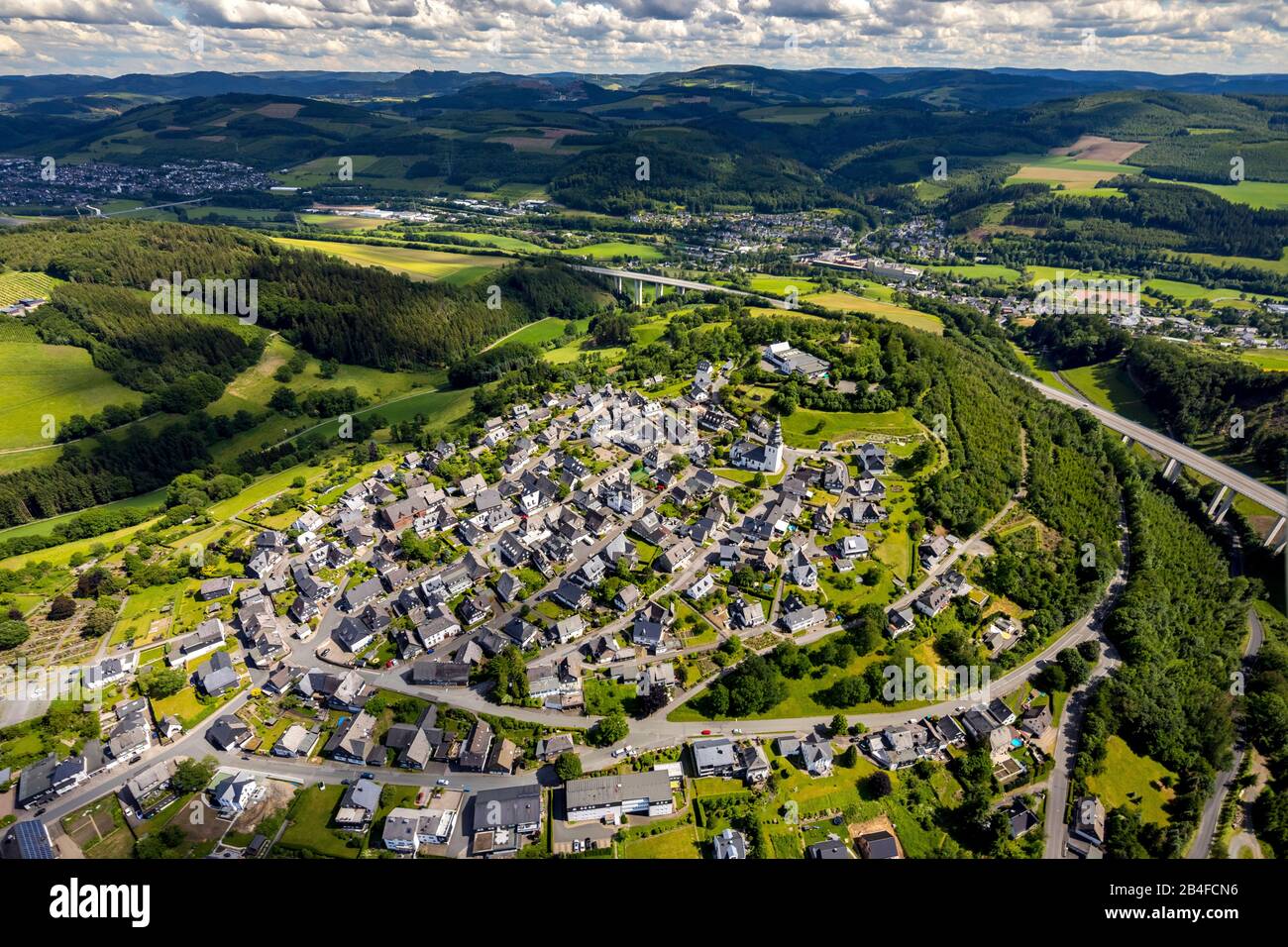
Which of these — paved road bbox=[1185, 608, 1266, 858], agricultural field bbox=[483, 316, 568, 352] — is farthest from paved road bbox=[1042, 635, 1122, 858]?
agricultural field bbox=[483, 316, 568, 352]

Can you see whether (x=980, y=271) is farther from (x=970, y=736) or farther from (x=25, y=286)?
(x=25, y=286)

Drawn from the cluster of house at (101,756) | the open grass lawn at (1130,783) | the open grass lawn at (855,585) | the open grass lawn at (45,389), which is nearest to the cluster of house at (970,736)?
the open grass lawn at (1130,783)

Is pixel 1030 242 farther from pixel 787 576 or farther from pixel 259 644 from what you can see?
pixel 259 644

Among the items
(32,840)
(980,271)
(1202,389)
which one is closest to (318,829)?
(32,840)

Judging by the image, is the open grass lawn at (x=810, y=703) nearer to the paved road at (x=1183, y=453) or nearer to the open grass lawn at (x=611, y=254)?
the paved road at (x=1183, y=453)

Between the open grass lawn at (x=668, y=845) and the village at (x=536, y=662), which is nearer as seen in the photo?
the open grass lawn at (x=668, y=845)
